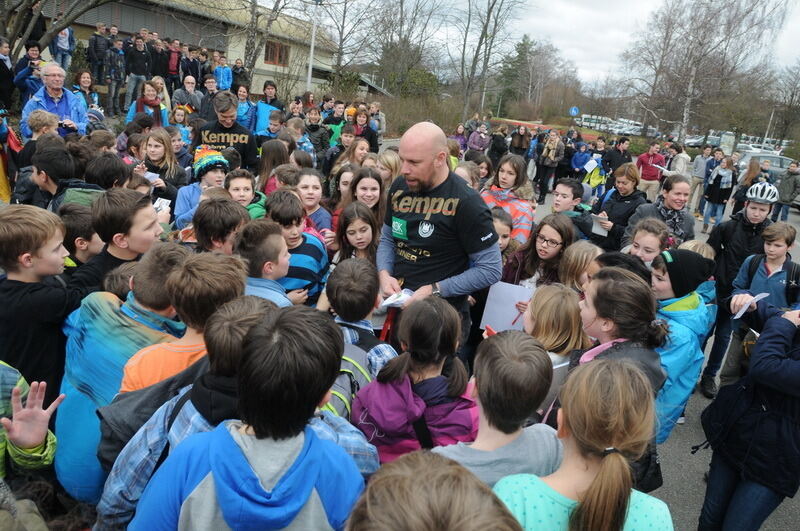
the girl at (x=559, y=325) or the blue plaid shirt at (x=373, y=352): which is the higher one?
the girl at (x=559, y=325)

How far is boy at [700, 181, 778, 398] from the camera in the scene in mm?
5027

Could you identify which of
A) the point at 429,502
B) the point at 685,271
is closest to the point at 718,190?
the point at 685,271

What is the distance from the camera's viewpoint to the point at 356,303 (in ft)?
8.47

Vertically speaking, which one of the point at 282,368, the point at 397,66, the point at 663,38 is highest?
the point at 663,38

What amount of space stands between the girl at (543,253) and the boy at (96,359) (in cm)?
261

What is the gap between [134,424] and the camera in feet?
6.20

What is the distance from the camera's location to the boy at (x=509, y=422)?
172cm

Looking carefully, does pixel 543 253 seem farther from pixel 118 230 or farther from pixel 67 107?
pixel 67 107

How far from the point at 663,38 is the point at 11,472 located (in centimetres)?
4383

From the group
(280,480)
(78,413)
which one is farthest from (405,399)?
(78,413)

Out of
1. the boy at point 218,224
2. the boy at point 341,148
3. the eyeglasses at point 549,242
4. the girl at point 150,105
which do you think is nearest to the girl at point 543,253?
the eyeglasses at point 549,242

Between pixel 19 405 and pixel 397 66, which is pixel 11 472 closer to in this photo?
pixel 19 405

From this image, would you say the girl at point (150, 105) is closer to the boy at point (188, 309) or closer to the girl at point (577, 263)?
the girl at point (577, 263)

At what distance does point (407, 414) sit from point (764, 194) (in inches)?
182
